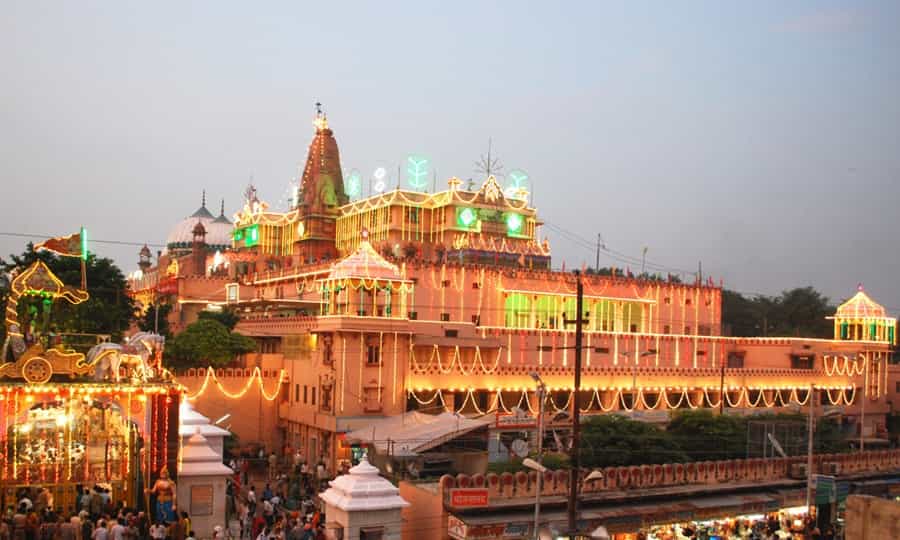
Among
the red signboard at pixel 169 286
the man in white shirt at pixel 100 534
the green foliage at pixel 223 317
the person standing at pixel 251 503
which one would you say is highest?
the red signboard at pixel 169 286

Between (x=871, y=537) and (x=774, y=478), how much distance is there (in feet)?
64.9

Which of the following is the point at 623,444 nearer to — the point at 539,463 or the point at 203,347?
the point at 539,463

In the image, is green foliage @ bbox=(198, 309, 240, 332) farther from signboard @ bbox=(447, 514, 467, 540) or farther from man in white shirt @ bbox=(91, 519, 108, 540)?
man in white shirt @ bbox=(91, 519, 108, 540)

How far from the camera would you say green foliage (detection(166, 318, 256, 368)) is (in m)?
41.6

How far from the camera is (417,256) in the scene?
→ 53188 mm

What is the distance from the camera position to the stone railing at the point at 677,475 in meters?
22.7

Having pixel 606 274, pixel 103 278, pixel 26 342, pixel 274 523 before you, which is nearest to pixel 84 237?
pixel 26 342

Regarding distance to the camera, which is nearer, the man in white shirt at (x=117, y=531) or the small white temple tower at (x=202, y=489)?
the man in white shirt at (x=117, y=531)

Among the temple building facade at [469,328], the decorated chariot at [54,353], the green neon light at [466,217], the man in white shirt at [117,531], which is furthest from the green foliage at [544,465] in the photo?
the green neon light at [466,217]

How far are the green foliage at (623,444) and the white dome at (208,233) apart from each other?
201 feet

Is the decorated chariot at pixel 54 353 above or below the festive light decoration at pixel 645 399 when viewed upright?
above

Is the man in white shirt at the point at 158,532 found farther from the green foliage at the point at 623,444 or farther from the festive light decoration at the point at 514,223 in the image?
the festive light decoration at the point at 514,223

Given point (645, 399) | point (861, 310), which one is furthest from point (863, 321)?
point (645, 399)

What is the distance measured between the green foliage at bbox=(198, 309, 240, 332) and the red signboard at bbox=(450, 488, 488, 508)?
2688 centimetres
